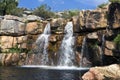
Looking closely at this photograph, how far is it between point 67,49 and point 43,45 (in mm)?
4403

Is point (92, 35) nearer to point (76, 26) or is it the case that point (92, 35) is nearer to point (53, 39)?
point (76, 26)

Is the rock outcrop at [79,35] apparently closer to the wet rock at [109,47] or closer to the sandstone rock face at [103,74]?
the wet rock at [109,47]

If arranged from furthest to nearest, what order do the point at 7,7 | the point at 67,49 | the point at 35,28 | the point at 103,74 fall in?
1. the point at 7,7
2. the point at 35,28
3. the point at 67,49
4. the point at 103,74

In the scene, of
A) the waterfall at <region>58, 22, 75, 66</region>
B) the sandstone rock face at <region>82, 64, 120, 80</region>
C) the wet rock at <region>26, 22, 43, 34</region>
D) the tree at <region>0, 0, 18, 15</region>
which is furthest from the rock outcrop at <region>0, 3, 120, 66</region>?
the tree at <region>0, 0, 18, 15</region>

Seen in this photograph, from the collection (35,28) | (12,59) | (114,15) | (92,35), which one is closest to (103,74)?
(114,15)

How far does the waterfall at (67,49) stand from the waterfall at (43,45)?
259 centimetres

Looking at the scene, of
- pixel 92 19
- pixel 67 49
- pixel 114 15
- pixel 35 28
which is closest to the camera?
pixel 114 15

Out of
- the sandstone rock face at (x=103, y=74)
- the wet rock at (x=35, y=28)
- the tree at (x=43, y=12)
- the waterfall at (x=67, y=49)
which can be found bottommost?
the sandstone rock face at (x=103, y=74)

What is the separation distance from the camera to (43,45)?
55281 millimetres

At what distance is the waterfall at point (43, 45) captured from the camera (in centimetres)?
5406

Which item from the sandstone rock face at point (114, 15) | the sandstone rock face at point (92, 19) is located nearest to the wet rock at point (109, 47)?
the sandstone rock face at point (114, 15)

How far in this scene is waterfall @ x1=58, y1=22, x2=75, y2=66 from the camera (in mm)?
52234

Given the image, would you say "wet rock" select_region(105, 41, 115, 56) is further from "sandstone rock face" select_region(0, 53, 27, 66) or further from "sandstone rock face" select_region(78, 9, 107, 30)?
"sandstone rock face" select_region(0, 53, 27, 66)

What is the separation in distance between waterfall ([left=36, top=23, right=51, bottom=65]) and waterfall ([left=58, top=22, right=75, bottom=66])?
2.59m
